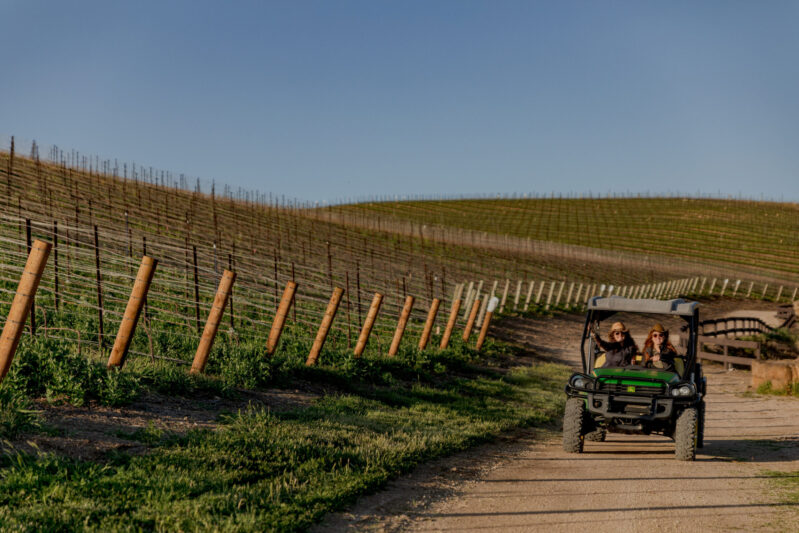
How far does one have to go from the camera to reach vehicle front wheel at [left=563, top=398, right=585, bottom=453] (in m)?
9.25


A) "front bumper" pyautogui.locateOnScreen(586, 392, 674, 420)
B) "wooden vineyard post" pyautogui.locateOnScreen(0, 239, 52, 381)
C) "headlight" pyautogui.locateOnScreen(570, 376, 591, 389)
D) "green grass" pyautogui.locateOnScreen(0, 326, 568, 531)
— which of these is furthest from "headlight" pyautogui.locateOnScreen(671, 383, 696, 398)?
"wooden vineyard post" pyautogui.locateOnScreen(0, 239, 52, 381)

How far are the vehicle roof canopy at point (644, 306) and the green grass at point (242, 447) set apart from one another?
94.2 inches

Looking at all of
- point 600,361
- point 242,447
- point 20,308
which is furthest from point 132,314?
point 600,361

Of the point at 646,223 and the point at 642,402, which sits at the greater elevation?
the point at 646,223

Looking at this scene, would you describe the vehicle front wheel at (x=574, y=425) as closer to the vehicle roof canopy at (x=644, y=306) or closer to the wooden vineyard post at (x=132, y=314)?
the vehicle roof canopy at (x=644, y=306)

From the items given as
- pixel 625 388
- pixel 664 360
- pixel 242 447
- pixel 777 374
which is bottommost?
pixel 242 447

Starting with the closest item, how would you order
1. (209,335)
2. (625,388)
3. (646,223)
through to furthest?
(625,388)
(209,335)
(646,223)

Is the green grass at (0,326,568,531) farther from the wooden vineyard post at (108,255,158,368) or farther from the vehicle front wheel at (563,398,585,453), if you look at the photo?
the vehicle front wheel at (563,398,585,453)

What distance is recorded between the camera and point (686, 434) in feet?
29.3

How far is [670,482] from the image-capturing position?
25.4 ft

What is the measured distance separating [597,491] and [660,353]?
3184 millimetres

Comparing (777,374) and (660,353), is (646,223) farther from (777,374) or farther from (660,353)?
(660,353)

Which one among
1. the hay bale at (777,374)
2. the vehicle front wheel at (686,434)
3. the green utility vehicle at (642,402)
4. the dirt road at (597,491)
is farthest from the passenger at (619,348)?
the hay bale at (777,374)

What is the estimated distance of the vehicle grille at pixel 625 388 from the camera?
9.17m
